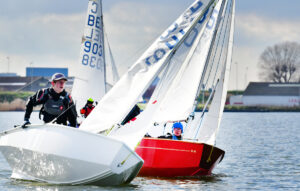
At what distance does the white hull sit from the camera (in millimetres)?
15078

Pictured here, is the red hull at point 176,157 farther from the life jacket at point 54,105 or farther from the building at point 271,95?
the building at point 271,95

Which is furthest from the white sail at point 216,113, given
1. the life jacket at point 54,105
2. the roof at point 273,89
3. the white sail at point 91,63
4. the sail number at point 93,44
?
the roof at point 273,89

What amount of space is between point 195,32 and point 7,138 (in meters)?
5.48

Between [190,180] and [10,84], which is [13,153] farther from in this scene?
[10,84]

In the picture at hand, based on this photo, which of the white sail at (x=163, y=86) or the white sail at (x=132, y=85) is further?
the white sail at (x=163, y=86)

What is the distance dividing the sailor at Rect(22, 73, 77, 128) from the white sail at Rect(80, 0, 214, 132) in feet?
3.35

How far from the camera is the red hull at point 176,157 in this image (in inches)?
710

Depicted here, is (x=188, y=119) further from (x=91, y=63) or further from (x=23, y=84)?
(x=23, y=84)

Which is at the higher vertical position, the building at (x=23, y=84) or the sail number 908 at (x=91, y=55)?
the building at (x=23, y=84)

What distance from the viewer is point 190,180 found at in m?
18.5

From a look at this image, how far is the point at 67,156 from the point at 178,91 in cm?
435

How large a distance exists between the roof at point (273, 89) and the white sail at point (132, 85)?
126042 millimetres

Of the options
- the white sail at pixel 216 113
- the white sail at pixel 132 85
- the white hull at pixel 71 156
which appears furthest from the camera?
the white sail at pixel 216 113

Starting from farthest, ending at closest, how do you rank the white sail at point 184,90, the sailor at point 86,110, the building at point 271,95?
the building at point 271,95 → the sailor at point 86,110 → the white sail at point 184,90
